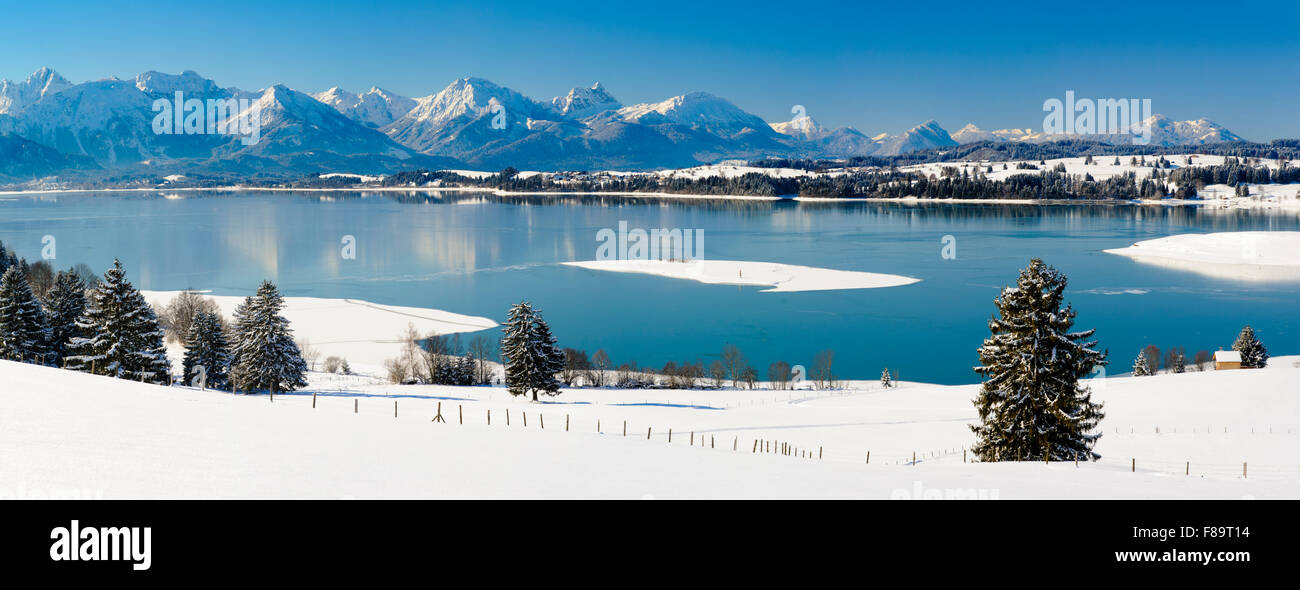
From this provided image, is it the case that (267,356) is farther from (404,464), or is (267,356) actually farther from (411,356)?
(404,464)

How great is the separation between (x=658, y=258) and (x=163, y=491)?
7016cm

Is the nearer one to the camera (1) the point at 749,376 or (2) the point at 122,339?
(2) the point at 122,339

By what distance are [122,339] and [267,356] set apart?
4.76m

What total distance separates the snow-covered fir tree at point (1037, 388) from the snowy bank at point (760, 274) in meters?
39.6

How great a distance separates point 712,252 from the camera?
81.5 metres

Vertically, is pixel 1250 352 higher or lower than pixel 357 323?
lower

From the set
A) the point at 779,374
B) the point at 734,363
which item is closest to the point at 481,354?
the point at 734,363

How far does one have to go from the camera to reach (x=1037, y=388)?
17.7 m

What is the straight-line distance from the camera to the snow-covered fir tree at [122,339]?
2727 cm
